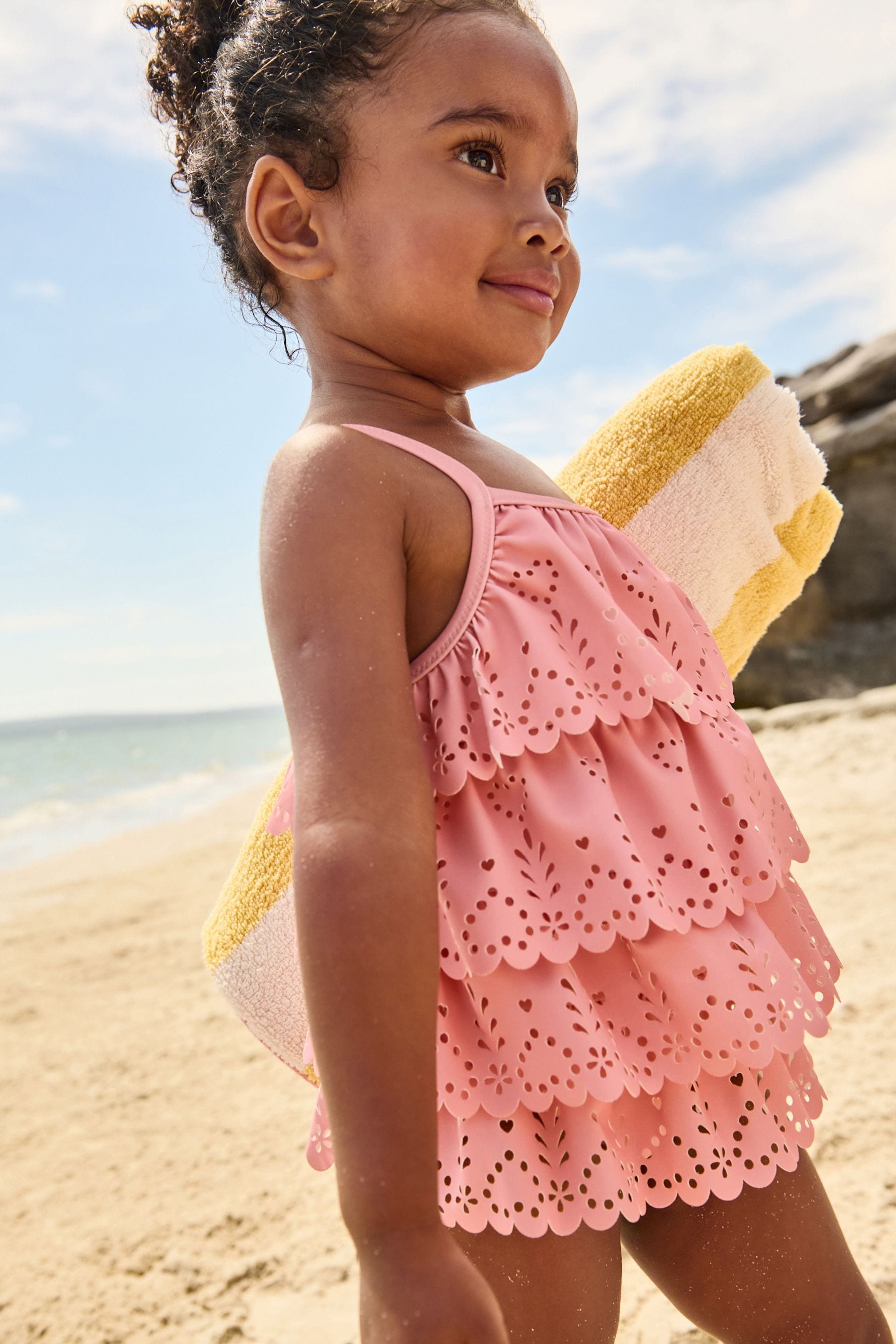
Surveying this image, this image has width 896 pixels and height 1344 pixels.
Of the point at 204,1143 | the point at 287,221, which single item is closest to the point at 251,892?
the point at 287,221

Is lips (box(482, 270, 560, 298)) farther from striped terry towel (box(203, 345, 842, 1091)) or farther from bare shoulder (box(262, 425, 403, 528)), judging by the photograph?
striped terry towel (box(203, 345, 842, 1091))

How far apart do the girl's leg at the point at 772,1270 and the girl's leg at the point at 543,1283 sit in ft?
0.41

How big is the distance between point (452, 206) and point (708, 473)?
647 mm

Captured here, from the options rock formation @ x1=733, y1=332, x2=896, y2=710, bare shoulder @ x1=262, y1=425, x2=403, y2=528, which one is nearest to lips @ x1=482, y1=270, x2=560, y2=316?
bare shoulder @ x1=262, y1=425, x2=403, y2=528

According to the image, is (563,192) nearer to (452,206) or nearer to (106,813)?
(452,206)

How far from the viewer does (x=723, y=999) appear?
0.81m

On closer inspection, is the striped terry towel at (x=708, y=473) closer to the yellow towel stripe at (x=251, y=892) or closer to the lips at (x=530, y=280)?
the lips at (x=530, y=280)

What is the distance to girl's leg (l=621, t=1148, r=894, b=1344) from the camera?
2.88ft

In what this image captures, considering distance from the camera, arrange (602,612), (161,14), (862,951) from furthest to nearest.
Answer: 1. (862,951)
2. (161,14)
3. (602,612)

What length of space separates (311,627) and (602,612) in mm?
286

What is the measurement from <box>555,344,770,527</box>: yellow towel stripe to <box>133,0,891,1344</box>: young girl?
0.41 m

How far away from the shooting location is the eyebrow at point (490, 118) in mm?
909

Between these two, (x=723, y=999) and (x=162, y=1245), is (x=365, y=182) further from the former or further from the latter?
(x=162, y=1245)

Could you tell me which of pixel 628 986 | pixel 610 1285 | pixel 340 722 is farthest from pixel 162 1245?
pixel 340 722
